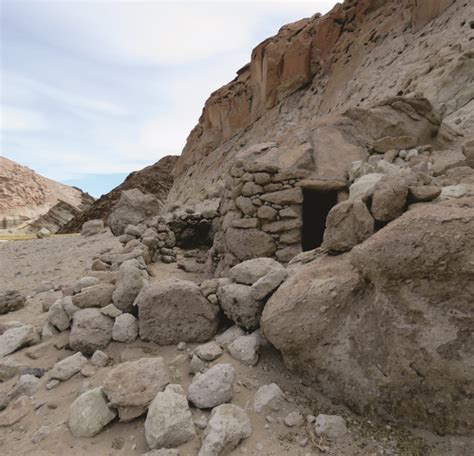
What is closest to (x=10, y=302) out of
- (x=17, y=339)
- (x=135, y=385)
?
(x=17, y=339)

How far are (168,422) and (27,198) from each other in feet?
155

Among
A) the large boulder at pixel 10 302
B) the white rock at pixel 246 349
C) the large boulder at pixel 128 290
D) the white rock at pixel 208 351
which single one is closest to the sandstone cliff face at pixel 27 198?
the large boulder at pixel 10 302

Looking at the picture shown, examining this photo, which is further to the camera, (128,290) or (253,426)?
(128,290)

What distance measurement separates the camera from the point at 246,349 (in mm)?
2439

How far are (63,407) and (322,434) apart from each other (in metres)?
1.71

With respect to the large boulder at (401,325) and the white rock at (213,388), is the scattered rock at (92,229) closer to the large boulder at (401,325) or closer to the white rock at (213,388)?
the white rock at (213,388)

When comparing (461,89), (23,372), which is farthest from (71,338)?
(461,89)

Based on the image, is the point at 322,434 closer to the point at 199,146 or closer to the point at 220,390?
the point at 220,390

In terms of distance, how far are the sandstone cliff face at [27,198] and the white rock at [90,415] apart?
36140 mm

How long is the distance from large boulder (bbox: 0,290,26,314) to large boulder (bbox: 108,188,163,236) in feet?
14.4

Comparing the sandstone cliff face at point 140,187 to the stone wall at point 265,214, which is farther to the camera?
the sandstone cliff face at point 140,187

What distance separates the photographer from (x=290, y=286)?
2.37 m

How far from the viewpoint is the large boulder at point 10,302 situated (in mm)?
4416

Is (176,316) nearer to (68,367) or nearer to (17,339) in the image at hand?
(68,367)
